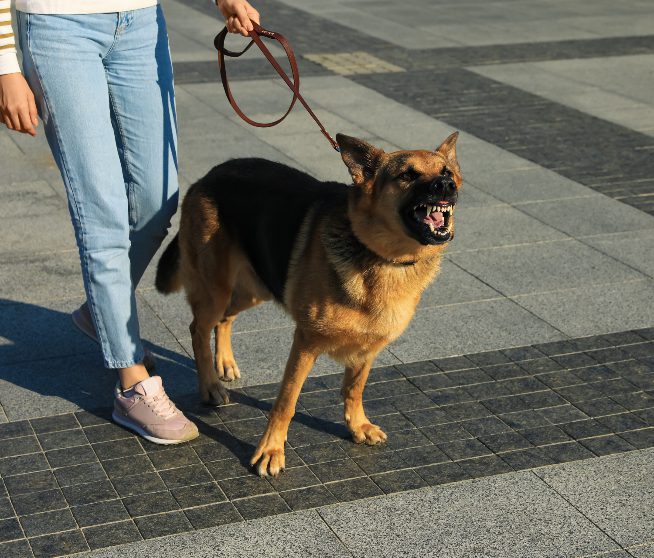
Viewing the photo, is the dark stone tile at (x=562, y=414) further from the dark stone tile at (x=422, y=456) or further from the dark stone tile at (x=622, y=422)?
the dark stone tile at (x=422, y=456)

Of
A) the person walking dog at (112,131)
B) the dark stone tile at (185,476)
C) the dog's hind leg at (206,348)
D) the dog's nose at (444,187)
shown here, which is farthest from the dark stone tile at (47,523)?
the dog's nose at (444,187)

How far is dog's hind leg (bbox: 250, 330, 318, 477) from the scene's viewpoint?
166 inches

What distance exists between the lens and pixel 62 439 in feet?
14.7

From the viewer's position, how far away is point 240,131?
9352 mm

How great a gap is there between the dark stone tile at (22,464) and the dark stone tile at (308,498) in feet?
3.23

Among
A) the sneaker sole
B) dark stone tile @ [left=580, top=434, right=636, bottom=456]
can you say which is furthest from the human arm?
dark stone tile @ [left=580, top=434, right=636, bottom=456]

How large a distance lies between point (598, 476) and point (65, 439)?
219cm

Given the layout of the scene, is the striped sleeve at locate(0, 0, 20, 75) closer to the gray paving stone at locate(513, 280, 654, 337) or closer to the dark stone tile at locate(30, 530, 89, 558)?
the dark stone tile at locate(30, 530, 89, 558)

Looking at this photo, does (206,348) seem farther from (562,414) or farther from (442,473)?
(562,414)

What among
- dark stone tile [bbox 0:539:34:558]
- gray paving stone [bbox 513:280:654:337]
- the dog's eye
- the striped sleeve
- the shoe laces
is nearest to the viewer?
dark stone tile [bbox 0:539:34:558]

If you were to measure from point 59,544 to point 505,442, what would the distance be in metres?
1.88

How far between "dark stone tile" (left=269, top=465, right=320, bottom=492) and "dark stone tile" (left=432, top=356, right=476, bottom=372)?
45.7 inches

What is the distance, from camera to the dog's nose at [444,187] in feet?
12.5

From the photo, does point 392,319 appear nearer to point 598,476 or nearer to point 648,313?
point 598,476
